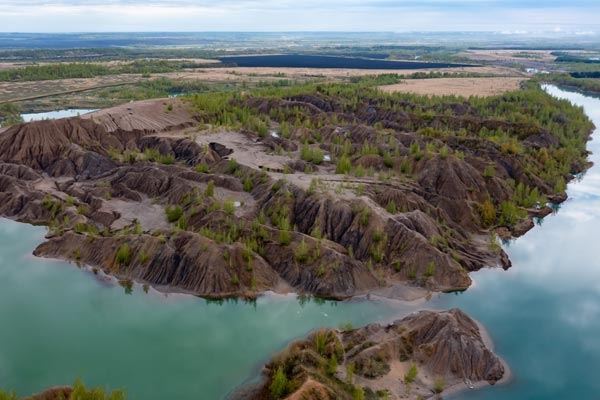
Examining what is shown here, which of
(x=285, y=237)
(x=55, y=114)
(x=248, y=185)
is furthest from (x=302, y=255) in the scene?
(x=55, y=114)

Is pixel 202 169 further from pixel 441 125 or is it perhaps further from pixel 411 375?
pixel 441 125

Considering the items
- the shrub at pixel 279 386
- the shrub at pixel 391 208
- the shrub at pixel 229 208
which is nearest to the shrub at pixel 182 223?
the shrub at pixel 229 208

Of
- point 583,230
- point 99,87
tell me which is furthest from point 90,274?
point 99,87

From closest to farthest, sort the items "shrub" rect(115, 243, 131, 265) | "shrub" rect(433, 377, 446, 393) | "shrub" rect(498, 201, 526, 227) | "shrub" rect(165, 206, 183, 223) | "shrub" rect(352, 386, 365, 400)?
1. "shrub" rect(352, 386, 365, 400)
2. "shrub" rect(433, 377, 446, 393)
3. "shrub" rect(115, 243, 131, 265)
4. "shrub" rect(165, 206, 183, 223)
5. "shrub" rect(498, 201, 526, 227)

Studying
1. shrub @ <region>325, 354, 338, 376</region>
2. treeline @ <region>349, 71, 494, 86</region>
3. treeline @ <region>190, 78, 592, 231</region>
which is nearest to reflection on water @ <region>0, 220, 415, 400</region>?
shrub @ <region>325, 354, 338, 376</region>

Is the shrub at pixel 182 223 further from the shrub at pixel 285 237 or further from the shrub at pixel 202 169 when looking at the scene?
the shrub at pixel 202 169

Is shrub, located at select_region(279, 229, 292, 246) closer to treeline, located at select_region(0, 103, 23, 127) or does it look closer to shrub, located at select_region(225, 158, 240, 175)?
shrub, located at select_region(225, 158, 240, 175)

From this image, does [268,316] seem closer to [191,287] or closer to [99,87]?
[191,287]
